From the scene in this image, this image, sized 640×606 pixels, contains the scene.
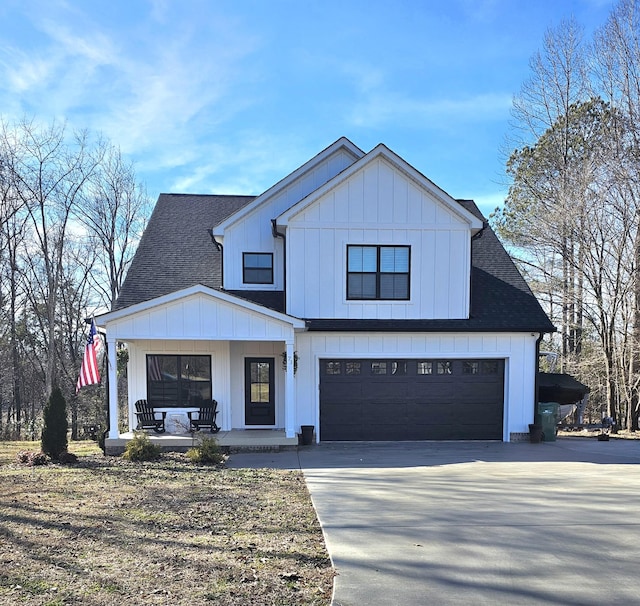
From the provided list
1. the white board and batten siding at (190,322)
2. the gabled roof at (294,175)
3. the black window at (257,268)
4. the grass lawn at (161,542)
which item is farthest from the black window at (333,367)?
the gabled roof at (294,175)

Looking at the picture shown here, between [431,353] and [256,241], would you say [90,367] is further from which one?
[431,353]

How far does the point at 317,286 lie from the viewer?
1177cm

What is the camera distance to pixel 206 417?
38.2ft

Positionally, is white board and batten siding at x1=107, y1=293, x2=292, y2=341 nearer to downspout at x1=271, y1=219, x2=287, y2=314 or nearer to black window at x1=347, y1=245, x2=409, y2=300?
downspout at x1=271, y1=219, x2=287, y2=314

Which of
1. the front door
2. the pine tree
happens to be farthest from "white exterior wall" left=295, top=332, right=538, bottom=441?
the pine tree

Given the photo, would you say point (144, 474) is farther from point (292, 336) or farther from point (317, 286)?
point (317, 286)

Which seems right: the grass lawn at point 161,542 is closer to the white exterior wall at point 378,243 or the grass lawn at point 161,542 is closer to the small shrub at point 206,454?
the small shrub at point 206,454

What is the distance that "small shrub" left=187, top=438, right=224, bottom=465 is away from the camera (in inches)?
356

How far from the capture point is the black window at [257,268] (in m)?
12.8

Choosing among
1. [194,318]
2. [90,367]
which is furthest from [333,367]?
[90,367]

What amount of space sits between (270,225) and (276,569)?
10.1m

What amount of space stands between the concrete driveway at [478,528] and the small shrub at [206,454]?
39 cm

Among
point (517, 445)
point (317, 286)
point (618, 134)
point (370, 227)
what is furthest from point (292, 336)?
point (618, 134)

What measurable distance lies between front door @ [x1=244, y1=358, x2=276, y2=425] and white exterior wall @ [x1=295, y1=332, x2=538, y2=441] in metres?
1.08
